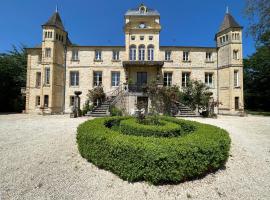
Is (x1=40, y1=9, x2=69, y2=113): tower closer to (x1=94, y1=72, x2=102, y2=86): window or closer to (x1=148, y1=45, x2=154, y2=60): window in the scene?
(x1=94, y1=72, x2=102, y2=86): window

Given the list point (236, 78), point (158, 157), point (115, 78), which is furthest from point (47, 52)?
point (236, 78)

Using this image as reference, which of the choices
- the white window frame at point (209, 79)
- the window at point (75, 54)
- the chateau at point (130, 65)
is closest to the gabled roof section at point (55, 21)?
the chateau at point (130, 65)

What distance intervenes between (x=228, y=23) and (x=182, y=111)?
13705 millimetres

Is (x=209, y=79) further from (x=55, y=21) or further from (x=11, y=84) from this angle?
(x=11, y=84)

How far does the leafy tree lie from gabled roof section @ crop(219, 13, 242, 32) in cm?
3037

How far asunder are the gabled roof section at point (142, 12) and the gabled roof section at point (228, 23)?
877 centimetres

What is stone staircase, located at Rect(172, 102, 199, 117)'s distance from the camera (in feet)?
55.9

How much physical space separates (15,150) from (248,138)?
10307 millimetres

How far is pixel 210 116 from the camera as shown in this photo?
56.9 ft

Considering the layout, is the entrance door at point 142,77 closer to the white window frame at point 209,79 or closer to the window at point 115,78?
the window at point 115,78

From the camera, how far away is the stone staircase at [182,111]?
1702 centimetres

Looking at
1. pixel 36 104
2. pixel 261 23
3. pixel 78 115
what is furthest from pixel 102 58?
pixel 261 23

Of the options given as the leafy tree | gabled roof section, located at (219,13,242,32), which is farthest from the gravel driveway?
the leafy tree

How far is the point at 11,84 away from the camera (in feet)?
87.7
